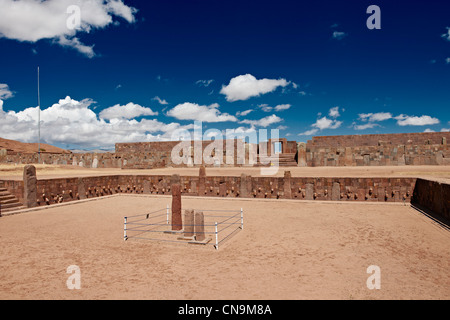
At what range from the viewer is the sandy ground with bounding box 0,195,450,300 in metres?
4.43

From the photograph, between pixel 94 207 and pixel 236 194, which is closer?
pixel 94 207

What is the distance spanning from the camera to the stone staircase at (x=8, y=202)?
11.4 meters

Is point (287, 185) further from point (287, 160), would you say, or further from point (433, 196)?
point (287, 160)

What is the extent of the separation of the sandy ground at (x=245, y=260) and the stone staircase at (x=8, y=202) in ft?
5.54

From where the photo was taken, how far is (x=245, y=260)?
5.81 m

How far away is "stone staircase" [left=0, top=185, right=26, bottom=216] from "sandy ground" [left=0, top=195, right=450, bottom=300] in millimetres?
1689

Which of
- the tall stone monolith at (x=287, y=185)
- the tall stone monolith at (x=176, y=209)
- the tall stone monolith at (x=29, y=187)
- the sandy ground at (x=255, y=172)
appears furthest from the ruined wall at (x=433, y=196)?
the tall stone monolith at (x=29, y=187)

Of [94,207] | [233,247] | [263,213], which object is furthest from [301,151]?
[233,247]

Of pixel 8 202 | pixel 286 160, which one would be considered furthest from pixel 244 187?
pixel 286 160

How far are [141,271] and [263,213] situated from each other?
637cm

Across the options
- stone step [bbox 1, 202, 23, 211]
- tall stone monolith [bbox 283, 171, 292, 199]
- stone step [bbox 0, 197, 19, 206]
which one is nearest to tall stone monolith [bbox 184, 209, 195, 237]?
tall stone monolith [bbox 283, 171, 292, 199]

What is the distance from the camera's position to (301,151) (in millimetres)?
25281
